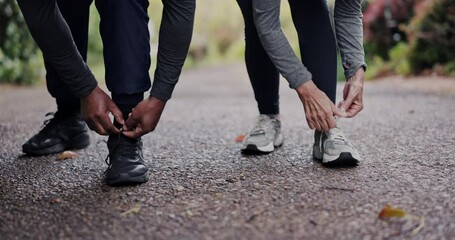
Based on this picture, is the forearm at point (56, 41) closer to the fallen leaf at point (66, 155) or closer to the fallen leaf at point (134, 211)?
the fallen leaf at point (134, 211)

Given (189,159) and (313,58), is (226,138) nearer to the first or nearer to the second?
(189,159)

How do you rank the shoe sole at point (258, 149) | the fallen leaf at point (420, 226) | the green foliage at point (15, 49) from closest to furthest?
the fallen leaf at point (420, 226), the shoe sole at point (258, 149), the green foliage at point (15, 49)

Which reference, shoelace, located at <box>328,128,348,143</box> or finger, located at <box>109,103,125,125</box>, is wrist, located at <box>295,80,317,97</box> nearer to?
shoelace, located at <box>328,128,348,143</box>

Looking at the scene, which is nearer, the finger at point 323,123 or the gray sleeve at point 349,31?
the finger at point 323,123

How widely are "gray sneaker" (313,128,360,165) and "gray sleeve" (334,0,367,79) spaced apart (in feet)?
0.66

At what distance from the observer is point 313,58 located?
1.83 m

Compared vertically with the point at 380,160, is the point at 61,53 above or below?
above

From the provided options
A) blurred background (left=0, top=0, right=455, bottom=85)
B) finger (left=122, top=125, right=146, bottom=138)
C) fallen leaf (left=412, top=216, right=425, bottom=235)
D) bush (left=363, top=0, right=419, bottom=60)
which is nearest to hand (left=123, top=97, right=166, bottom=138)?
finger (left=122, top=125, right=146, bottom=138)

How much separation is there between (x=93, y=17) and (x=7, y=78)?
293 cm

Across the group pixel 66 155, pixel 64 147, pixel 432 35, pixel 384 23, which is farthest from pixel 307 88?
pixel 384 23

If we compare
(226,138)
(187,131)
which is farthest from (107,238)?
(187,131)

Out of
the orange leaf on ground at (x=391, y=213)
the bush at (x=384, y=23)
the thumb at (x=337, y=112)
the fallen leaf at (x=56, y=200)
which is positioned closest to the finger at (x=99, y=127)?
the fallen leaf at (x=56, y=200)

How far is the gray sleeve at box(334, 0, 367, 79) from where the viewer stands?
1.78m

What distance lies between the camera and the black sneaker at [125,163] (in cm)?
160
